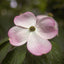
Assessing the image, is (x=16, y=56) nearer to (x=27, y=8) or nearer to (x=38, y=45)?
(x=38, y=45)

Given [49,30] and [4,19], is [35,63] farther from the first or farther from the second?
[4,19]

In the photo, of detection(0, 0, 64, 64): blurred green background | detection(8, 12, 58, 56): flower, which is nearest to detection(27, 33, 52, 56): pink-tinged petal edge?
detection(8, 12, 58, 56): flower

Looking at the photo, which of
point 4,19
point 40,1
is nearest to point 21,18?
point 4,19

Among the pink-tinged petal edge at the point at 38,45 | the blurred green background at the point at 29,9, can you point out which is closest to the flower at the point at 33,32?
the pink-tinged petal edge at the point at 38,45

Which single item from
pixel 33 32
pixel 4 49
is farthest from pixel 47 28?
pixel 4 49

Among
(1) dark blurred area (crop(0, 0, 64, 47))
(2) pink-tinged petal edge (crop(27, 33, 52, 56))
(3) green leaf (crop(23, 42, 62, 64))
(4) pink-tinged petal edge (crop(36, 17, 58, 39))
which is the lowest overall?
(1) dark blurred area (crop(0, 0, 64, 47))

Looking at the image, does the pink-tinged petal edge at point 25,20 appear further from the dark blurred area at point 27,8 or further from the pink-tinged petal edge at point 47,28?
the dark blurred area at point 27,8

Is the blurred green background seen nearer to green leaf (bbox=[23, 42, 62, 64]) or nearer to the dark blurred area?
the dark blurred area
